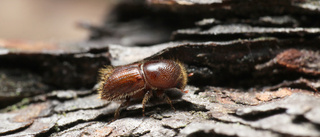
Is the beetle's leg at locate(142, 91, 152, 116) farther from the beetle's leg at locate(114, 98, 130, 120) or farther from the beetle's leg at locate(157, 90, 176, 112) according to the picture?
the beetle's leg at locate(114, 98, 130, 120)

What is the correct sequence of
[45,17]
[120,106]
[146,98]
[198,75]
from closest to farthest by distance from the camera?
[146,98] → [120,106] → [198,75] → [45,17]

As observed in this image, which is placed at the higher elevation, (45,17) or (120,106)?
(45,17)

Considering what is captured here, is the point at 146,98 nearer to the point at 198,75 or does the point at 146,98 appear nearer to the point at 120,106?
the point at 120,106

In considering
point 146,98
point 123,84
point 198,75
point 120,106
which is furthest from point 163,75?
point 120,106

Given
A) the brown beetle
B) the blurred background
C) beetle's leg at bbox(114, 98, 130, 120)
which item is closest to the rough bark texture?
beetle's leg at bbox(114, 98, 130, 120)

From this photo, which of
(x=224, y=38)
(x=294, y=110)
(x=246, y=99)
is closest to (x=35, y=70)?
(x=224, y=38)

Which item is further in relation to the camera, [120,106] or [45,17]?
[45,17]

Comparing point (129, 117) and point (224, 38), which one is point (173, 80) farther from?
point (224, 38)
